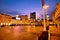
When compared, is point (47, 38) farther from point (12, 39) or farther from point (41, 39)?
point (12, 39)

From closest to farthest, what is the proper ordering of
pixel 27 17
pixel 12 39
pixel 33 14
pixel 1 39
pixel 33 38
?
1. pixel 33 38
2. pixel 12 39
3. pixel 1 39
4. pixel 33 14
5. pixel 27 17

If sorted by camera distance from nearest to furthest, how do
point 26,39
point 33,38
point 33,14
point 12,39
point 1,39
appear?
point 33,38 < point 26,39 < point 12,39 < point 1,39 < point 33,14

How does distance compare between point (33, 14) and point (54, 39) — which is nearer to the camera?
point (54, 39)

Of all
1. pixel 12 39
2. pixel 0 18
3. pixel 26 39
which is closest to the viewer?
pixel 26 39

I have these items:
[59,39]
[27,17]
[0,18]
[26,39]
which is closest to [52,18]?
[27,17]

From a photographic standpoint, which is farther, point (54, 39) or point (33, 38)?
point (54, 39)

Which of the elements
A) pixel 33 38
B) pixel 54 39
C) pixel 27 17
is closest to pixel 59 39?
pixel 54 39

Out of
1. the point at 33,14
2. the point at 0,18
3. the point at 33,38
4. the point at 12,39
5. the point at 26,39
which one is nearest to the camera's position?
the point at 33,38

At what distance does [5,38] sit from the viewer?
4656mm

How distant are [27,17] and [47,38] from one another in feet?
64.9

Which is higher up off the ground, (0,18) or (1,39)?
(0,18)

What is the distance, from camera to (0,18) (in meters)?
12.2

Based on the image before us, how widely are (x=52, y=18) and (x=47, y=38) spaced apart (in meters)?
17.9

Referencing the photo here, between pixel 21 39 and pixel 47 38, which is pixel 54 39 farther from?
pixel 21 39
